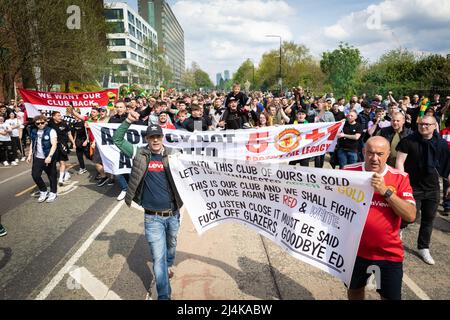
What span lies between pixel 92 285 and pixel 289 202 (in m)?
2.77

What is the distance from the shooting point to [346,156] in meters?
7.58

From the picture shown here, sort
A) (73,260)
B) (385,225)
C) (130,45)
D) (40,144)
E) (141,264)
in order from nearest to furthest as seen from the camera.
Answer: (385,225) → (141,264) → (73,260) → (40,144) → (130,45)

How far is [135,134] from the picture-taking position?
699 centimetres

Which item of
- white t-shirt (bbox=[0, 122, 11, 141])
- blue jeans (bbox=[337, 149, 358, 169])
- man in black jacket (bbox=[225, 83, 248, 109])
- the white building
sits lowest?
blue jeans (bbox=[337, 149, 358, 169])

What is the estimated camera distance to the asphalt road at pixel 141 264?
3719 millimetres

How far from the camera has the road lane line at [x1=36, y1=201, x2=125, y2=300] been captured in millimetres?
3809

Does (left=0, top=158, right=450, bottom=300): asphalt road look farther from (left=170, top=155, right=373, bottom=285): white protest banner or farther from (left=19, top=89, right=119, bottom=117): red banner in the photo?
(left=19, top=89, right=119, bottom=117): red banner

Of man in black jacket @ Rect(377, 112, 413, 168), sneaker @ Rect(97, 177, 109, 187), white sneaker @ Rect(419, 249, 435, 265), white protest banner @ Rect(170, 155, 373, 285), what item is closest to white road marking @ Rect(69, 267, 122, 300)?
white protest banner @ Rect(170, 155, 373, 285)

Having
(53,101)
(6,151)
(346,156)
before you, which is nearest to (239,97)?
(346,156)

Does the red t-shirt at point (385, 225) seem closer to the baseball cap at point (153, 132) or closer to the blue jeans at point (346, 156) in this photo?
the baseball cap at point (153, 132)

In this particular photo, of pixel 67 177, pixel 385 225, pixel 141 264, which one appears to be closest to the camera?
pixel 385 225

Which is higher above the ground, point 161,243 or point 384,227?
point 384,227

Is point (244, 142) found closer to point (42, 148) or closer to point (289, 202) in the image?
point (289, 202)
